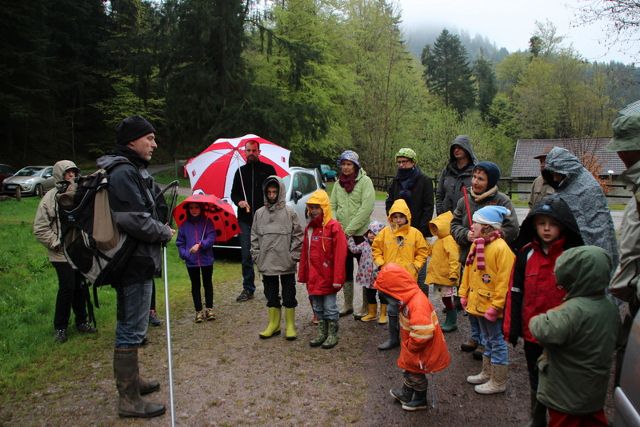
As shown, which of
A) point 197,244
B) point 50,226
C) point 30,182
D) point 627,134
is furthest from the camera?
point 30,182

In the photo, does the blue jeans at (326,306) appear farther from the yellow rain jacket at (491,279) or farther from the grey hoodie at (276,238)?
the yellow rain jacket at (491,279)

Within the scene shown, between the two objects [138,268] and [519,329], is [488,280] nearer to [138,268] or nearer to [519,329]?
[519,329]

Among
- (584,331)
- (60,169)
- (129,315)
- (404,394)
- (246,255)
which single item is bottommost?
(404,394)

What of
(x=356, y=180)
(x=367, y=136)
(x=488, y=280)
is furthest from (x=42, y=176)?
(x=488, y=280)

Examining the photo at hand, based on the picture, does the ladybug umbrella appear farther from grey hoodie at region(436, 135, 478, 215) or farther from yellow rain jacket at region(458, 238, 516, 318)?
yellow rain jacket at region(458, 238, 516, 318)

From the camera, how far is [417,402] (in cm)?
371

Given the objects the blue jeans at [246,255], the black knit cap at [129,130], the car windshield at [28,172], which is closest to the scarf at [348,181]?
the blue jeans at [246,255]

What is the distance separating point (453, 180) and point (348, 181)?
49.3 inches

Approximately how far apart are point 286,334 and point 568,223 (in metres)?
3.22

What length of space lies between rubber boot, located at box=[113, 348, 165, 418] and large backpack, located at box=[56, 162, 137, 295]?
616mm

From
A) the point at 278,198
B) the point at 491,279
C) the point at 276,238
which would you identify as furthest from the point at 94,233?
the point at 491,279

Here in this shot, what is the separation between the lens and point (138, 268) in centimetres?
367

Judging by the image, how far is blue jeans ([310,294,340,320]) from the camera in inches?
200

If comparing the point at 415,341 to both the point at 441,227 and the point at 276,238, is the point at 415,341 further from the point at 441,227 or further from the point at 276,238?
the point at 276,238
